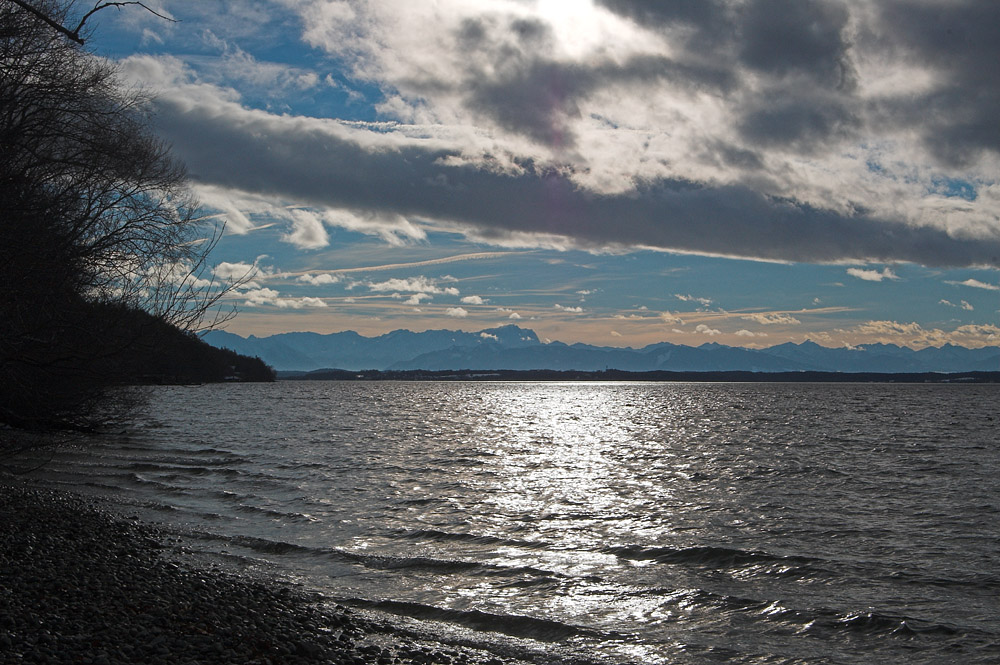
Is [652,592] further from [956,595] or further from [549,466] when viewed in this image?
[549,466]

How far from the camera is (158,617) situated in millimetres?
11523

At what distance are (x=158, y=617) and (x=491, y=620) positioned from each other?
5.93 m

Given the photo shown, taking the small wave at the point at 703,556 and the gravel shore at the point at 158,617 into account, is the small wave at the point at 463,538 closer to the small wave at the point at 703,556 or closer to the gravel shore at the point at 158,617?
the small wave at the point at 703,556

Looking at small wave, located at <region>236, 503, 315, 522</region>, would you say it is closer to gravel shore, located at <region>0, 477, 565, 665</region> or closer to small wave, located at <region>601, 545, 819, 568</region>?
gravel shore, located at <region>0, 477, 565, 665</region>

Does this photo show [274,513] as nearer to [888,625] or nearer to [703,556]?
[703,556]

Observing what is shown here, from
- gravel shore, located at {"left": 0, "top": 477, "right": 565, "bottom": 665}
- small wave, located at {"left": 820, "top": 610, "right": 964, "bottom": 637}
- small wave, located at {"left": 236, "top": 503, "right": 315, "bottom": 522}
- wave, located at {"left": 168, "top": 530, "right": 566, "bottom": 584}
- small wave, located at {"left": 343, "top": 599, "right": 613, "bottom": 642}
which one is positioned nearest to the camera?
gravel shore, located at {"left": 0, "top": 477, "right": 565, "bottom": 665}

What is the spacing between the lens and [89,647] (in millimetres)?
9641

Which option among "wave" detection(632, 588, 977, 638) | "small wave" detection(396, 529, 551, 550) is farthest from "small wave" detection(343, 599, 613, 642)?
"small wave" detection(396, 529, 551, 550)

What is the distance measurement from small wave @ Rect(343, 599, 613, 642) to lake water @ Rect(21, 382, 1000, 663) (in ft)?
0.19

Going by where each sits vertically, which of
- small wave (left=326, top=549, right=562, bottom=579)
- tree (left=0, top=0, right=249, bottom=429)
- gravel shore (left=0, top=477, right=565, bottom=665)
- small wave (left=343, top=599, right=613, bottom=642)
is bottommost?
small wave (left=326, top=549, right=562, bottom=579)

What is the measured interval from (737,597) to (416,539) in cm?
926

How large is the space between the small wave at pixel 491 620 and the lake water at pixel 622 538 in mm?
58

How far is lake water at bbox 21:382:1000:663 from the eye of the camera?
1358 centimetres

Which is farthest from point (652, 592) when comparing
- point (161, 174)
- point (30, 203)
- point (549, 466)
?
point (549, 466)
